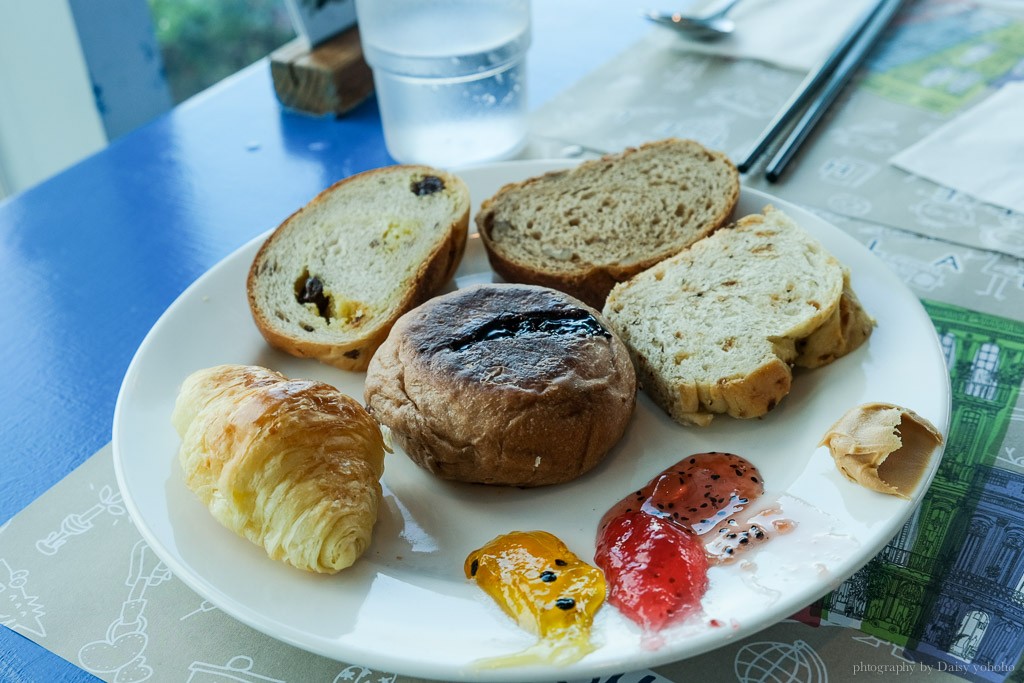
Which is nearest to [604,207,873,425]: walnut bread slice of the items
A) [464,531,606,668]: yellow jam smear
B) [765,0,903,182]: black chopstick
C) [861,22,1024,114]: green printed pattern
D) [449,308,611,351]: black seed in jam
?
[449,308,611,351]: black seed in jam

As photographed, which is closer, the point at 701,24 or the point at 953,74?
the point at 953,74

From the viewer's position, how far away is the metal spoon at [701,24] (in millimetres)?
3408

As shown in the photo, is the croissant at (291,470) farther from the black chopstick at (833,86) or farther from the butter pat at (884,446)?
the black chopstick at (833,86)

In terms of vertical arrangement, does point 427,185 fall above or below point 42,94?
above

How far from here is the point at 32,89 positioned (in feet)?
12.5

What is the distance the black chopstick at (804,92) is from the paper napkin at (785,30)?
Answer: 2.8 inches

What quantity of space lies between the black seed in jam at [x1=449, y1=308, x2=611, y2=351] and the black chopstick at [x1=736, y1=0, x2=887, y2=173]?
Result: 1161mm

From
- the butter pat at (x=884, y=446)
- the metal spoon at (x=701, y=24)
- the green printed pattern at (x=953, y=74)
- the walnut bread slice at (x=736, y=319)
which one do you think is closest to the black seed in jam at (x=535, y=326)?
the walnut bread slice at (x=736, y=319)

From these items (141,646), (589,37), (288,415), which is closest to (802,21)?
(589,37)

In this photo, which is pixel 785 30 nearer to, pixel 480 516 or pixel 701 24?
pixel 701 24

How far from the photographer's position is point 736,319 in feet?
5.97

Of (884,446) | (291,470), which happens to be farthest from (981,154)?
(291,470)

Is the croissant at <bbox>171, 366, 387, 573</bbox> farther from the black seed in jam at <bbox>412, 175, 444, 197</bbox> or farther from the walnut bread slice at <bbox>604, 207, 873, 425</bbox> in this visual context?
the black seed in jam at <bbox>412, 175, 444, 197</bbox>

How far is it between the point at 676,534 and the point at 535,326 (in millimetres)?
474
